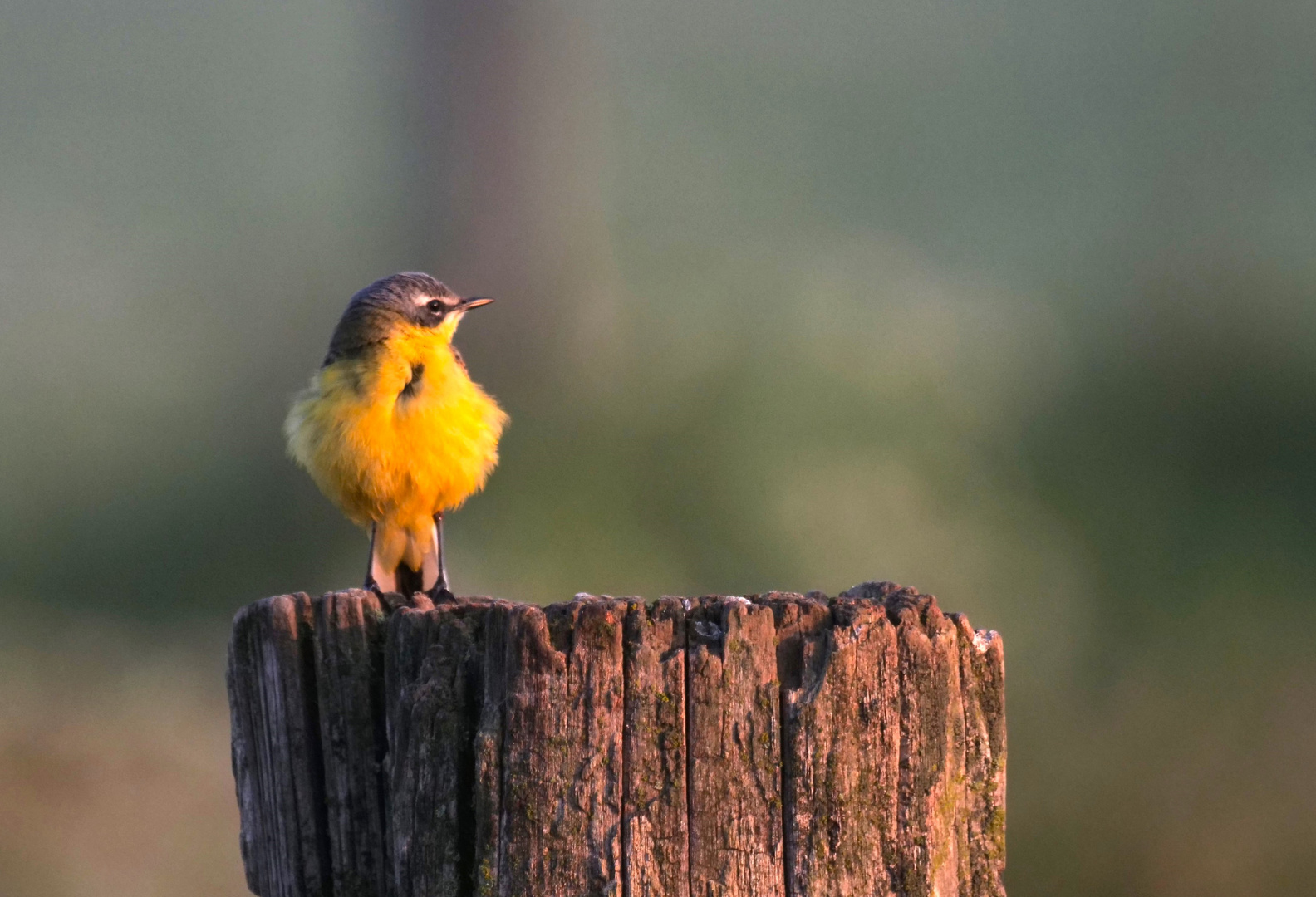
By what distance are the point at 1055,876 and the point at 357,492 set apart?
18.4ft

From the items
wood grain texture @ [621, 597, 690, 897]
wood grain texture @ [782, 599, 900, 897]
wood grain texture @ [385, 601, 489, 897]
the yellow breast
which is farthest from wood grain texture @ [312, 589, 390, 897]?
the yellow breast

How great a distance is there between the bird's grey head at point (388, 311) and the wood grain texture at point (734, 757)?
3656 mm

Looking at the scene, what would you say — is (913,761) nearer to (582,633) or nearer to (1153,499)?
(582,633)

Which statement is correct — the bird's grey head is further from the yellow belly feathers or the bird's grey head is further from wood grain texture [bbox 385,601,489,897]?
wood grain texture [bbox 385,601,489,897]

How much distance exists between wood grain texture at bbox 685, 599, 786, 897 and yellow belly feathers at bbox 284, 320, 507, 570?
3163 mm

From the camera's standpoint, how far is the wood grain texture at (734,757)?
8.86ft

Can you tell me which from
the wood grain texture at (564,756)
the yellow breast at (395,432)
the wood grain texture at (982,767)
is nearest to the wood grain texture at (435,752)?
the wood grain texture at (564,756)

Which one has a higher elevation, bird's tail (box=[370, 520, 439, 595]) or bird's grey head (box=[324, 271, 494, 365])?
bird's grey head (box=[324, 271, 494, 365])

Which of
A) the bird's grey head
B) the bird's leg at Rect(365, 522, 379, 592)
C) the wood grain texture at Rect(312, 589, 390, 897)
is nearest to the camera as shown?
the wood grain texture at Rect(312, 589, 390, 897)

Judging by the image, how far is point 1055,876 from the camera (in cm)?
896

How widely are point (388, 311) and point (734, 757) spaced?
3.96 m

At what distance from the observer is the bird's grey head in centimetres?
614

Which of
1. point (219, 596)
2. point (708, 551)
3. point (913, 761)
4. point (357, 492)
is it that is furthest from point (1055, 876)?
point (219, 596)

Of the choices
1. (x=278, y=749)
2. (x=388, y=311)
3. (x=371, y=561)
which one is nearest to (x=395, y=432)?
(x=388, y=311)
